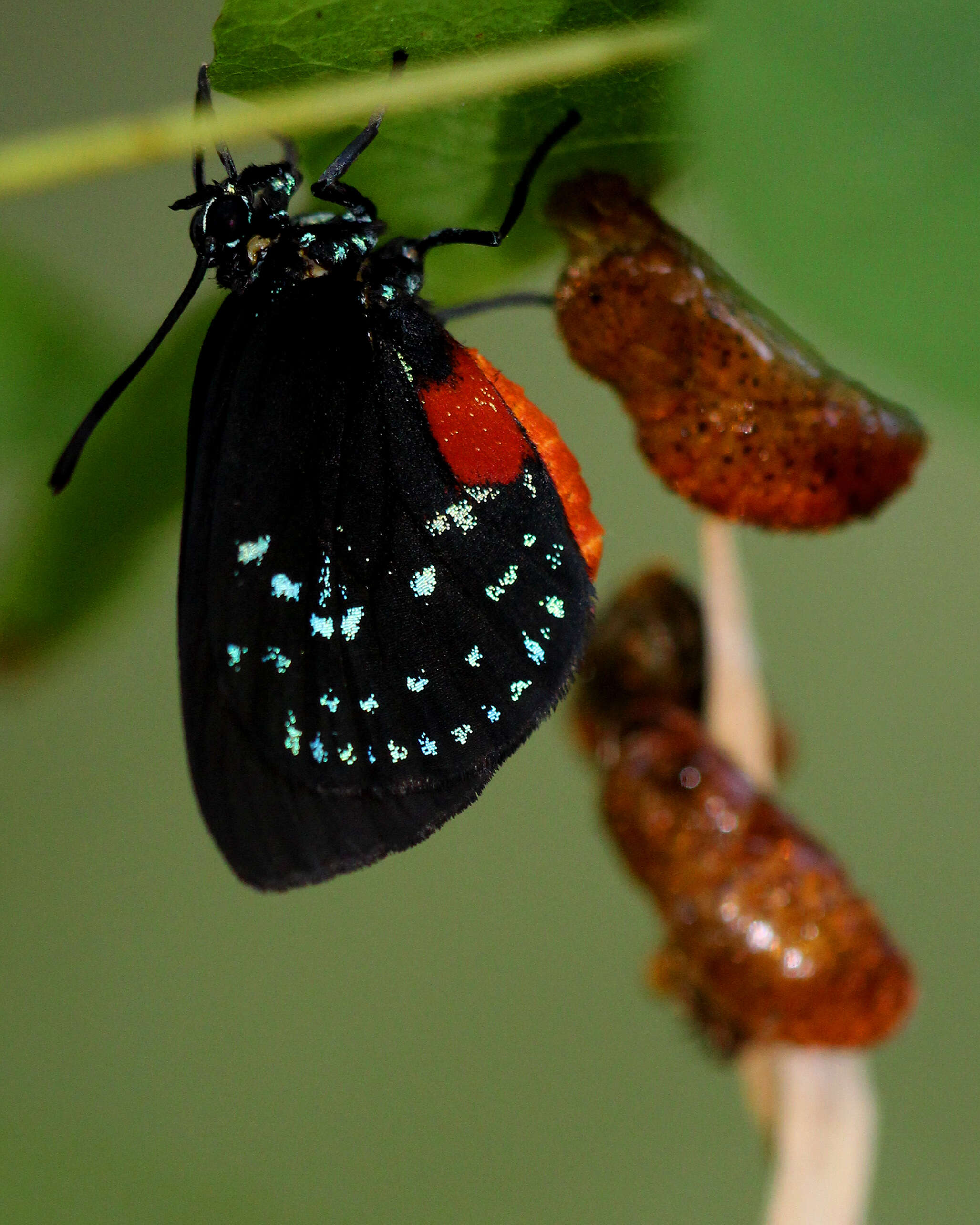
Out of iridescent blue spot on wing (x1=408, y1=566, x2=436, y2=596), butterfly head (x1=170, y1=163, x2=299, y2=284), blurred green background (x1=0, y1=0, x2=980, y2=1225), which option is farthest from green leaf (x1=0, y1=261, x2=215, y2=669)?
blurred green background (x1=0, y1=0, x2=980, y2=1225)

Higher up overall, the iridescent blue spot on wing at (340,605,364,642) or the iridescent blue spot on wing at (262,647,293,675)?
the iridescent blue spot on wing at (340,605,364,642)

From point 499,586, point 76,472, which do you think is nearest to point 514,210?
point 499,586

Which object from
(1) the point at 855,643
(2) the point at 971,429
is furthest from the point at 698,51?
(1) the point at 855,643

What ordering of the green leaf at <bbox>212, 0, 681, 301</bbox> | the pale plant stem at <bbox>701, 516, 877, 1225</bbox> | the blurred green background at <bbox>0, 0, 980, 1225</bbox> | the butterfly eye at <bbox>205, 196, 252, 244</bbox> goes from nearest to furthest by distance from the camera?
the green leaf at <bbox>212, 0, 681, 301</bbox>, the butterfly eye at <bbox>205, 196, 252, 244</bbox>, the pale plant stem at <bbox>701, 516, 877, 1225</bbox>, the blurred green background at <bbox>0, 0, 980, 1225</bbox>

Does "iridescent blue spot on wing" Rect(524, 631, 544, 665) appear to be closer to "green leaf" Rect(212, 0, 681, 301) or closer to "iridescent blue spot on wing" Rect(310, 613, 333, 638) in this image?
"iridescent blue spot on wing" Rect(310, 613, 333, 638)

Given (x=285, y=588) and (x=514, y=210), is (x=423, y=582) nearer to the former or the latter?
(x=285, y=588)

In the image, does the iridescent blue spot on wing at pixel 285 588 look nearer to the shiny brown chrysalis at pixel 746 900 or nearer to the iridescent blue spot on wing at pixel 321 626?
the iridescent blue spot on wing at pixel 321 626
